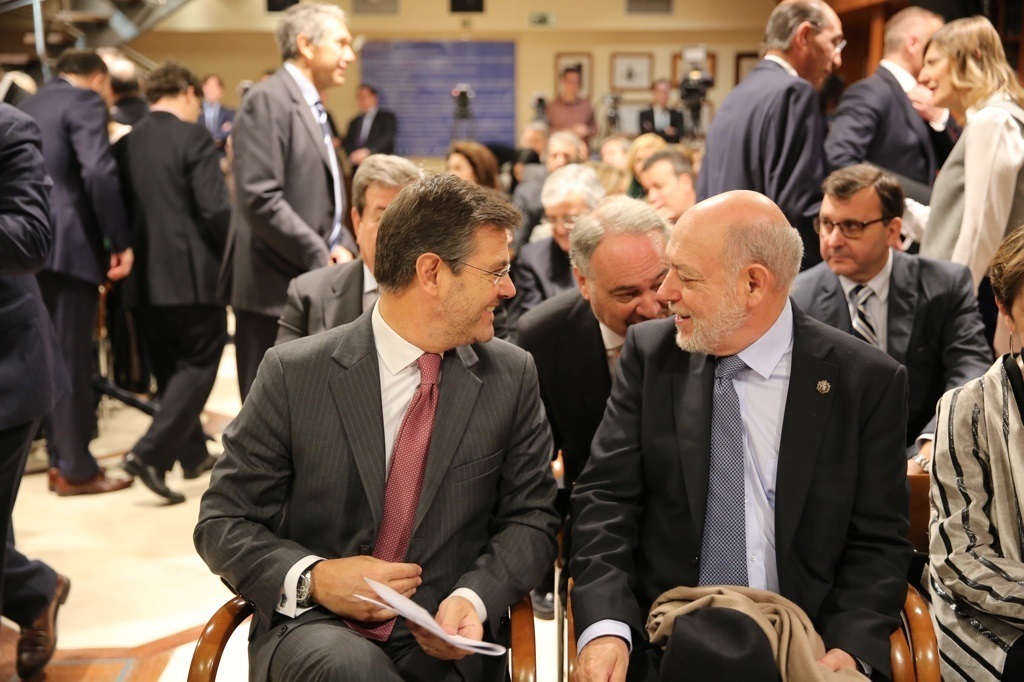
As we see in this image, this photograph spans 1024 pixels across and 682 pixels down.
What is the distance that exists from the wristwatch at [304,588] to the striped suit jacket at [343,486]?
0.03 m

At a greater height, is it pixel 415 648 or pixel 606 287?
pixel 606 287

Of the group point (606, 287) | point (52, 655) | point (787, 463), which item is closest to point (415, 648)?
point (787, 463)

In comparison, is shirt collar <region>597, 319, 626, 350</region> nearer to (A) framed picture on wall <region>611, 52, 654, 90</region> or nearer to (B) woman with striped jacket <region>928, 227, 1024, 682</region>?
(B) woman with striped jacket <region>928, 227, 1024, 682</region>

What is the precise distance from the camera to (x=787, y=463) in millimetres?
1908

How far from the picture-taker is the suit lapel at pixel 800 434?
6.23 feet

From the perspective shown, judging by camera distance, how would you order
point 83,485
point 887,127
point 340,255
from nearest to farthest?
1. point 340,255
2. point 887,127
3. point 83,485

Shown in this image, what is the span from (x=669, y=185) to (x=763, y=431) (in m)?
2.47

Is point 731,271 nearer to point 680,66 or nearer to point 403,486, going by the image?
point 403,486

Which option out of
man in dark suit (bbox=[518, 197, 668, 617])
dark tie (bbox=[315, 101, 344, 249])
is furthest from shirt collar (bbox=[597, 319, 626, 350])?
dark tie (bbox=[315, 101, 344, 249])

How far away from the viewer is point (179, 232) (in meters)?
4.74

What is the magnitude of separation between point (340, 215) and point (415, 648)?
7.40ft

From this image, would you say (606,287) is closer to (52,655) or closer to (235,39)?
(52,655)

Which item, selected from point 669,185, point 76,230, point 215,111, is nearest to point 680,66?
point 215,111

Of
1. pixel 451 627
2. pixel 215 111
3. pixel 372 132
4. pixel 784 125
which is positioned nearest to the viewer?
pixel 451 627
